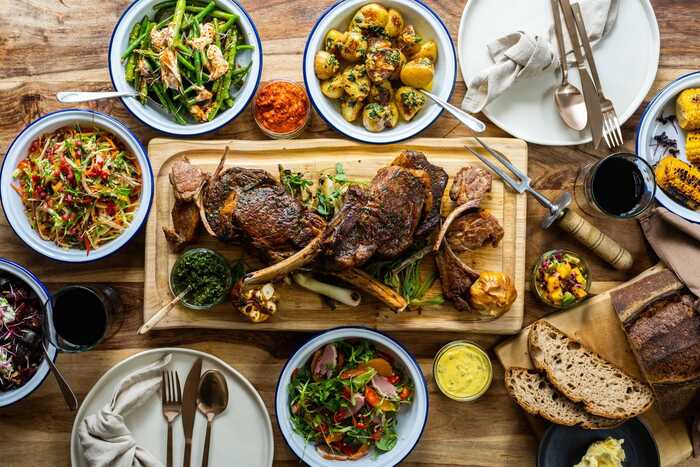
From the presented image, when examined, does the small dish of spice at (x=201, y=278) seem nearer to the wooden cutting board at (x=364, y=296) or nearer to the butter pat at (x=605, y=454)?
the wooden cutting board at (x=364, y=296)

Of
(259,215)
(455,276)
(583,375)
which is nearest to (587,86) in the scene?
(455,276)

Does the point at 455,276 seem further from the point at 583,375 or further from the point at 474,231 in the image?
the point at 583,375

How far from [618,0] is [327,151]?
5.47 feet

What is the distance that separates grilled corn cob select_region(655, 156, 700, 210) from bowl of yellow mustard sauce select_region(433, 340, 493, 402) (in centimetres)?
127

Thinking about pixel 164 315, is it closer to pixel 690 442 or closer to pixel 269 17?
pixel 269 17

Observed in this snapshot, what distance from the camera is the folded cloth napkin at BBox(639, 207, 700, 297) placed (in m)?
3.00

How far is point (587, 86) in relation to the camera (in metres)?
3.01

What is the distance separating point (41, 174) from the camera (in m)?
2.95

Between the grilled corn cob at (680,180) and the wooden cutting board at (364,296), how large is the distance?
0.71 metres

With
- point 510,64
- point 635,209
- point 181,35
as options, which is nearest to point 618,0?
point 510,64

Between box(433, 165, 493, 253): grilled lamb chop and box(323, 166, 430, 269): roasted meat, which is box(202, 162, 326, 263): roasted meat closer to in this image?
box(323, 166, 430, 269): roasted meat

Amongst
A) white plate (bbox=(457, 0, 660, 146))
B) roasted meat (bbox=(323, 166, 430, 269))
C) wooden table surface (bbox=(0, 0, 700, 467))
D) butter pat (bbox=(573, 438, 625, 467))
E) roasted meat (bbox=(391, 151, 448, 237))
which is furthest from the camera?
wooden table surface (bbox=(0, 0, 700, 467))

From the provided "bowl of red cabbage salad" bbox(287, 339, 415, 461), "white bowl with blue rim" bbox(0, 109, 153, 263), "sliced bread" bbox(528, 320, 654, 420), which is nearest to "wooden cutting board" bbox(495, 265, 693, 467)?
"sliced bread" bbox(528, 320, 654, 420)

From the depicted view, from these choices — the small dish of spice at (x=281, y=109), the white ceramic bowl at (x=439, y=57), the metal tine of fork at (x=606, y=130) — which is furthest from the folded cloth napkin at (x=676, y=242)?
the small dish of spice at (x=281, y=109)
